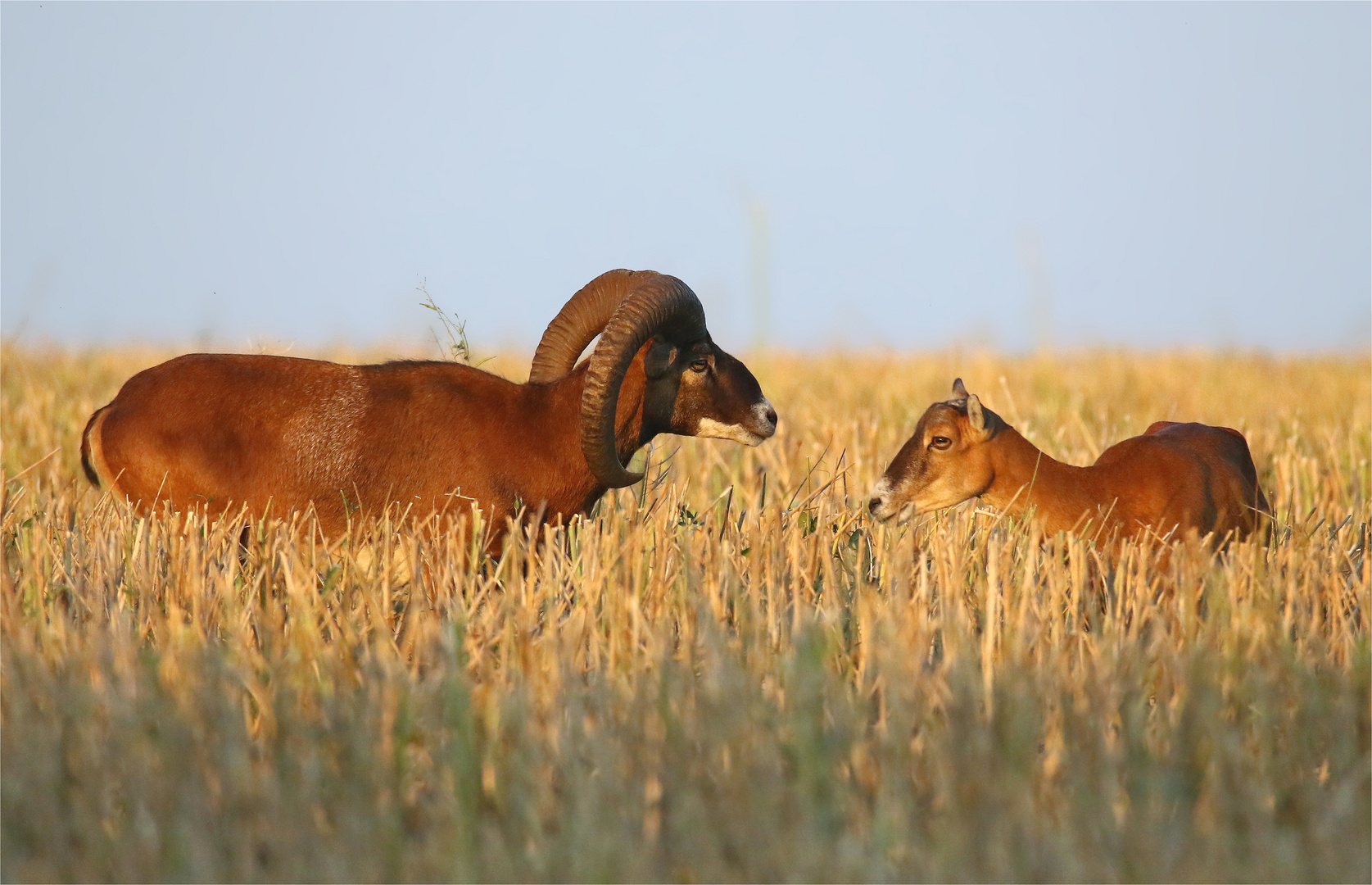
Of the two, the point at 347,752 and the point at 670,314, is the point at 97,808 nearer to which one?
the point at 347,752

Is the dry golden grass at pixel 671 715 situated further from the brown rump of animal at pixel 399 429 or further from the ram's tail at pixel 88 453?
the ram's tail at pixel 88 453

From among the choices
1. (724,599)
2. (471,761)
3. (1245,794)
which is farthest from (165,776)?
(1245,794)

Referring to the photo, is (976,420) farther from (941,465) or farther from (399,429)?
(399,429)

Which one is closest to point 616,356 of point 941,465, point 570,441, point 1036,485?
point 570,441

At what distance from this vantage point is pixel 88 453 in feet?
21.2

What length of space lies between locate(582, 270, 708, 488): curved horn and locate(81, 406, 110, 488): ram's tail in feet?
8.06

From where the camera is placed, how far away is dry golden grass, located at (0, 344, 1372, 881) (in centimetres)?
338

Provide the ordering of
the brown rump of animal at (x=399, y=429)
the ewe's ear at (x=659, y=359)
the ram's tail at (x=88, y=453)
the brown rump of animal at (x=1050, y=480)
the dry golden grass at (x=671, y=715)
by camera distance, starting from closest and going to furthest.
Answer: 1. the dry golden grass at (x=671, y=715)
2. the brown rump of animal at (x=399, y=429)
3. the ram's tail at (x=88, y=453)
4. the ewe's ear at (x=659, y=359)
5. the brown rump of animal at (x=1050, y=480)

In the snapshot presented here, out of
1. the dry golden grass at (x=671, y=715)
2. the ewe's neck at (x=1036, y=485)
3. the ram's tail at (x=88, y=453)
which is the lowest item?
the dry golden grass at (x=671, y=715)

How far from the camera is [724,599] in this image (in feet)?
16.6

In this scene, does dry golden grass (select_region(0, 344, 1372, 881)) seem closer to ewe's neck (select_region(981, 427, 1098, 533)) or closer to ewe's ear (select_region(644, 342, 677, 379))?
ewe's neck (select_region(981, 427, 1098, 533))

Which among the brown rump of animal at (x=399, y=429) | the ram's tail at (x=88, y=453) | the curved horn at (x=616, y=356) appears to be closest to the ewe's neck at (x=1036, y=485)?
the brown rump of animal at (x=399, y=429)

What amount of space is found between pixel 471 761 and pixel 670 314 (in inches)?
123

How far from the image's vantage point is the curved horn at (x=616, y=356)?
6.14 m
